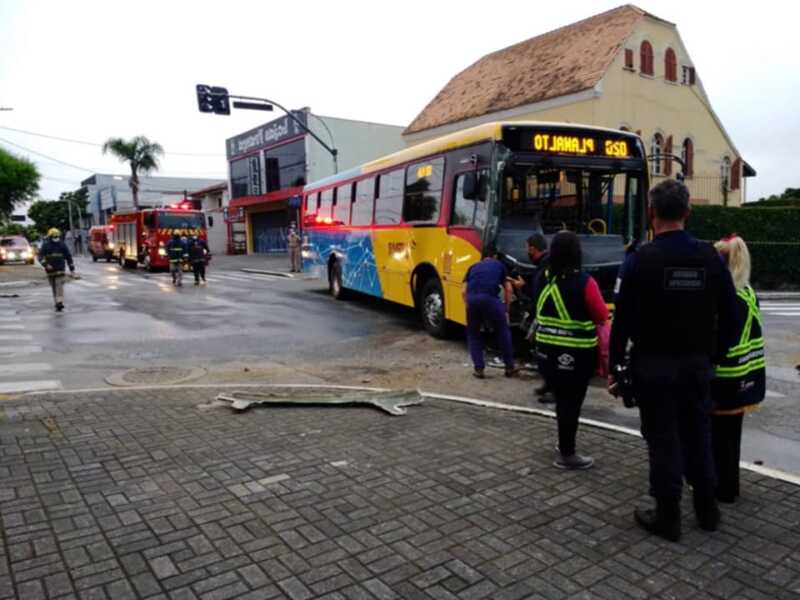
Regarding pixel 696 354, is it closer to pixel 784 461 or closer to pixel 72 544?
pixel 784 461

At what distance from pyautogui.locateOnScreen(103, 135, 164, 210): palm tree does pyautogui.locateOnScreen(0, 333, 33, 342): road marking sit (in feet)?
137

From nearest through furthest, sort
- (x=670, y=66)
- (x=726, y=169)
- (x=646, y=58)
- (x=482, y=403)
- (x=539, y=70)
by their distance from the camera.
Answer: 1. (x=482, y=403)
2. (x=646, y=58)
3. (x=539, y=70)
4. (x=670, y=66)
5. (x=726, y=169)

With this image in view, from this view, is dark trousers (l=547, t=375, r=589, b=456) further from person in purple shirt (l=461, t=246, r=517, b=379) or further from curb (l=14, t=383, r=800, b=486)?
person in purple shirt (l=461, t=246, r=517, b=379)

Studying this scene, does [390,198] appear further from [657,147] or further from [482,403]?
[657,147]

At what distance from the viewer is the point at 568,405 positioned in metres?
4.43

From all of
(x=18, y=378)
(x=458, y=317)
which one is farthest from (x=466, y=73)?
(x=18, y=378)

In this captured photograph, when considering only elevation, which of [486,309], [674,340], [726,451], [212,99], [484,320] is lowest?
[726,451]

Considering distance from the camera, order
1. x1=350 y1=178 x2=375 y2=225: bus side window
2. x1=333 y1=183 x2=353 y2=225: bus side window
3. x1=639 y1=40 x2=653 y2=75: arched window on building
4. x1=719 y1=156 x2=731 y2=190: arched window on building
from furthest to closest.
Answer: x1=719 y1=156 x2=731 y2=190: arched window on building, x1=639 y1=40 x2=653 y2=75: arched window on building, x1=333 y1=183 x2=353 y2=225: bus side window, x1=350 y1=178 x2=375 y2=225: bus side window

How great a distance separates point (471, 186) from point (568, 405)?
193 inches

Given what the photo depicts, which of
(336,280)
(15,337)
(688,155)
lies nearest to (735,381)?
(15,337)

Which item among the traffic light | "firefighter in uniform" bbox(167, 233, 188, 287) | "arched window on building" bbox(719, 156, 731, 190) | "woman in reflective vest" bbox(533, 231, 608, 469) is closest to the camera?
"woman in reflective vest" bbox(533, 231, 608, 469)

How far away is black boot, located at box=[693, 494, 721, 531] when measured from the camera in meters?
3.51

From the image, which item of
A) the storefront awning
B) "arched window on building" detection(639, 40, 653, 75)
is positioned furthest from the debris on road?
the storefront awning

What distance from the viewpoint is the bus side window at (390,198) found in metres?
11.6
